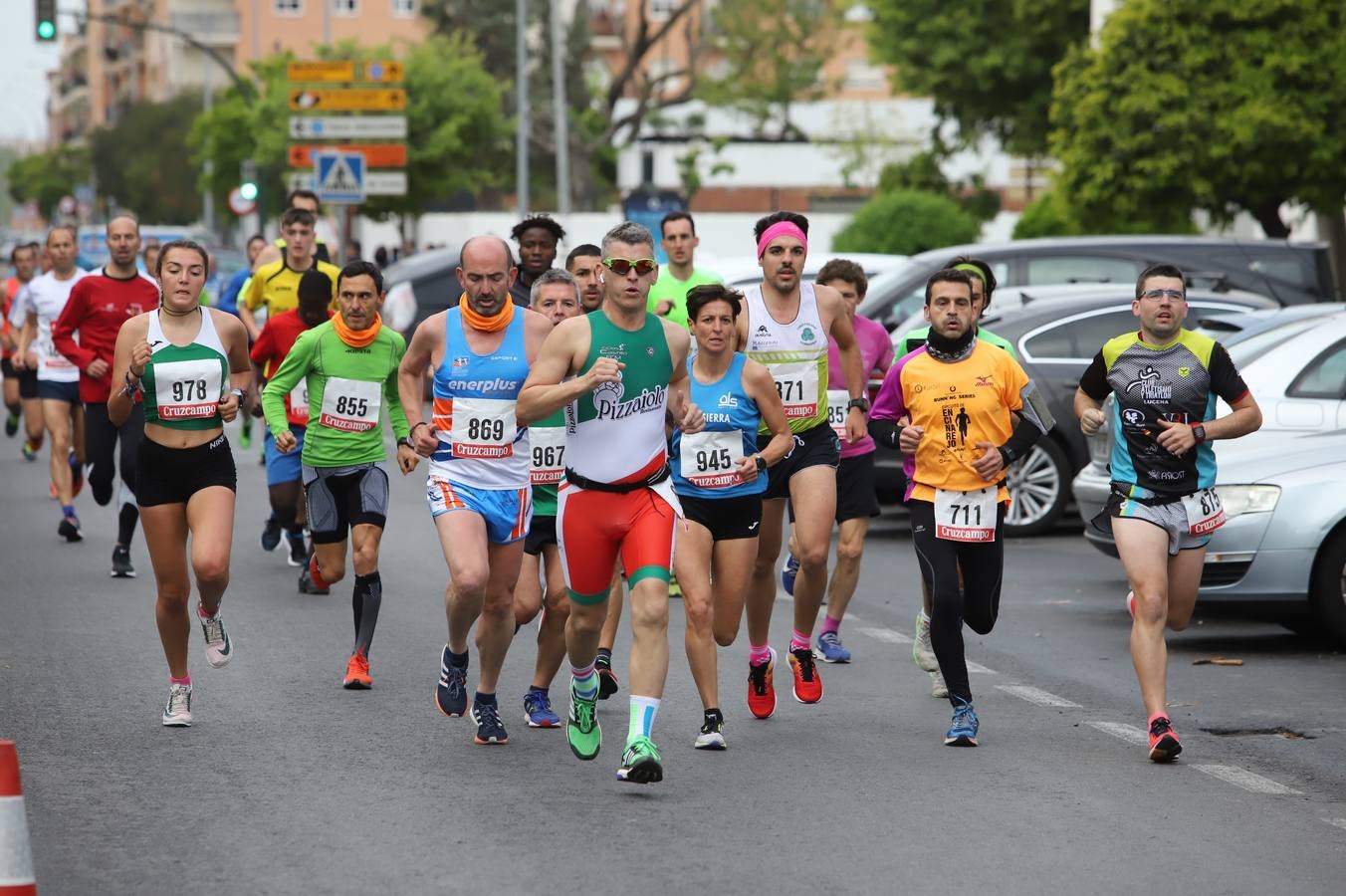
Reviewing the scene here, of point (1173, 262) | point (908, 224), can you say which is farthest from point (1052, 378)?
point (908, 224)

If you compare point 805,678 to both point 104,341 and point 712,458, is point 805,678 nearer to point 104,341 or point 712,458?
point 712,458

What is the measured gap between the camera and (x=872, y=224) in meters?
44.3

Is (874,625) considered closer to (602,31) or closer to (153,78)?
(602,31)

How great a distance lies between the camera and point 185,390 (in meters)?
8.83

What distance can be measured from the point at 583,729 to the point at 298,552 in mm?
6397

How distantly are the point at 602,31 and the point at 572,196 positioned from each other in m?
34.3

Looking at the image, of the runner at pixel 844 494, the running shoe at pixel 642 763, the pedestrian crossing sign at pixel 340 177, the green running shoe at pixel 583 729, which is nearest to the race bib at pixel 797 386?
the runner at pixel 844 494

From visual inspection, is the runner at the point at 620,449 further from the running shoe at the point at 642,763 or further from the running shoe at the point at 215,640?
the running shoe at the point at 215,640

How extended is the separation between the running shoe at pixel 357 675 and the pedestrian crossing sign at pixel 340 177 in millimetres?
21383

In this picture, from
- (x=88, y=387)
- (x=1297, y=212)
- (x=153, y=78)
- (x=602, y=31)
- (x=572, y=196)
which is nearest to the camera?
(x=88, y=387)

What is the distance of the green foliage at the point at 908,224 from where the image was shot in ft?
144

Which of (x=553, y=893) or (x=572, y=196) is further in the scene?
(x=572, y=196)

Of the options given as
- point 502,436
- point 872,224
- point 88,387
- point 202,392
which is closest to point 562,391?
point 502,436

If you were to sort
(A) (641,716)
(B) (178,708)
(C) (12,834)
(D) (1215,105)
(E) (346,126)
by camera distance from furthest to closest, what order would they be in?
(E) (346,126)
(D) (1215,105)
(B) (178,708)
(A) (641,716)
(C) (12,834)
